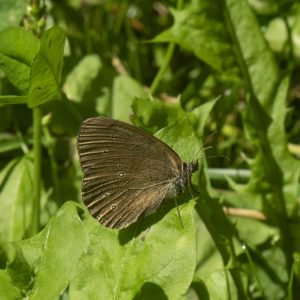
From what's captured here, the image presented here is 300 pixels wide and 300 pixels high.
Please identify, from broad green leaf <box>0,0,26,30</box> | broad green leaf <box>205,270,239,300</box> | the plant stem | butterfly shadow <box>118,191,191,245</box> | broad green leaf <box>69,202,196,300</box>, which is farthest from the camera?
broad green leaf <box>0,0,26,30</box>

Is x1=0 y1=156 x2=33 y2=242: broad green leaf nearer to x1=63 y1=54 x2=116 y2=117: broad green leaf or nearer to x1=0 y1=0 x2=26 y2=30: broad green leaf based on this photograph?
x1=63 y1=54 x2=116 y2=117: broad green leaf

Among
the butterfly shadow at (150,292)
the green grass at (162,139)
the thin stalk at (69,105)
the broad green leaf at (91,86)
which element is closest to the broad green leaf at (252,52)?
the green grass at (162,139)

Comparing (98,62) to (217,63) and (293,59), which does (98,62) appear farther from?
(293,59)

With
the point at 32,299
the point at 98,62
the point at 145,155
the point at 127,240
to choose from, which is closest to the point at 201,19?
the point at 98,62

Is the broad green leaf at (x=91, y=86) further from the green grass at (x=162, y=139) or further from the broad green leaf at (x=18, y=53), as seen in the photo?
the broad green leaf at (x=18, y=53)

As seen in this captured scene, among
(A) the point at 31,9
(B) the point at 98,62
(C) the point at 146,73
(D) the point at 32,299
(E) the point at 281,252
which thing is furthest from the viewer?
(C) the point at 146,73

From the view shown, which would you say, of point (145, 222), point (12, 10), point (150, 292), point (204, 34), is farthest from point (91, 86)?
point (150, 292)

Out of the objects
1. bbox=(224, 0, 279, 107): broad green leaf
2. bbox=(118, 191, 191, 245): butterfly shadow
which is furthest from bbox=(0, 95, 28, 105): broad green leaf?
bbox=(224, 0, 279, 107): broad green leaf
